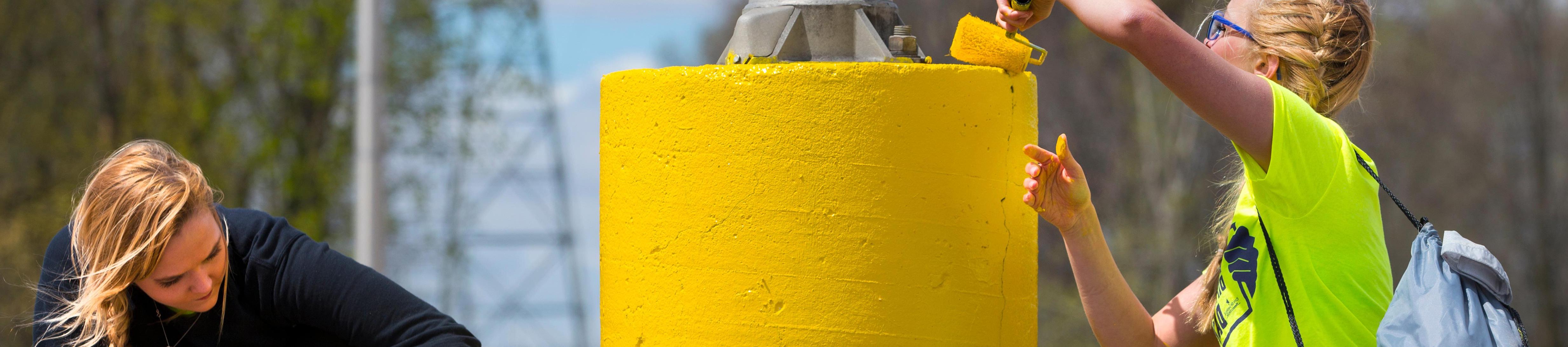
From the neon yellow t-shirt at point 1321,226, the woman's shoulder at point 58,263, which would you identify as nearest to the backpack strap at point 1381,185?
the neon yellow t-shirt at point 1321,226

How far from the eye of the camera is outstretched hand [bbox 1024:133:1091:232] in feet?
7.32

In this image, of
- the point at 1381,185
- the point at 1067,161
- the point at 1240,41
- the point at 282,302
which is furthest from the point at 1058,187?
the point at 282,302

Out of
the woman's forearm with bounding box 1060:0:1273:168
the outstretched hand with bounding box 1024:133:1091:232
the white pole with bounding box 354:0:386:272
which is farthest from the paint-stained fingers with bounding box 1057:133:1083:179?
the white pole with bounding box 354:0:386:272

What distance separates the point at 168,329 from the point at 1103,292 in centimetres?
196

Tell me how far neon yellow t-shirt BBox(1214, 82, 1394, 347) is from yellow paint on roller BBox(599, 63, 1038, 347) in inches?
19.3

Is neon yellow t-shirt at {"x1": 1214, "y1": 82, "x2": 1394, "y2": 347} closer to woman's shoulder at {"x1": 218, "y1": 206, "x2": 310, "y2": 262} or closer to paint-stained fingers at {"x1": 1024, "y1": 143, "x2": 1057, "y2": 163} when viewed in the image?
paint-stained fingers at {"x1": 1024, "y1": 143, "x2": 1057, "y2": 163}

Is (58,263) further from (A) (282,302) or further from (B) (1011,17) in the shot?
(B) (1011,17)

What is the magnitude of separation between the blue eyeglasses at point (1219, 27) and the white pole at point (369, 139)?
268 inches

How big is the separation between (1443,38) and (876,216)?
15988 mm

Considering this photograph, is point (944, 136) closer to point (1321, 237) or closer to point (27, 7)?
point (1321, 237)

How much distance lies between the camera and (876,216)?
2.18 m

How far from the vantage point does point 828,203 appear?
2.17 meters

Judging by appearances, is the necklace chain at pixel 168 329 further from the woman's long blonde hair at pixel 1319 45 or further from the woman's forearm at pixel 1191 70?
the woman's long blonde hair at pixel 1319 45

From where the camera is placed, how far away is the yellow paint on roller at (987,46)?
225 cm
